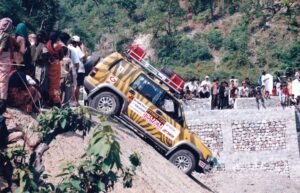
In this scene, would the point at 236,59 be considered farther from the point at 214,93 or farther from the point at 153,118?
the point at 153,118

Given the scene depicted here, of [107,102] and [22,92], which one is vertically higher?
[22,92]

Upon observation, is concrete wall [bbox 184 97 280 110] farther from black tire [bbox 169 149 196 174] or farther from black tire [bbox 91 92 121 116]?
black tire [bbox 91 92 121 116]

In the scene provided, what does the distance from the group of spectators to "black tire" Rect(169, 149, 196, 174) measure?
2.75m

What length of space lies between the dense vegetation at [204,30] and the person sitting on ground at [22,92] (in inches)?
1294

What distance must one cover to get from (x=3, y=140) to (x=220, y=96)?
809 inches

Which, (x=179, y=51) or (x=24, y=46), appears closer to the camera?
(x=24, y=46)

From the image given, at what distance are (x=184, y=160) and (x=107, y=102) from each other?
6.70 ft

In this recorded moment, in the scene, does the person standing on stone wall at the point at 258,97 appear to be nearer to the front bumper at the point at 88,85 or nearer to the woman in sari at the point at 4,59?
the front bumper at the point at 88,85

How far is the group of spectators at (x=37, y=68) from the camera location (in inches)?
492

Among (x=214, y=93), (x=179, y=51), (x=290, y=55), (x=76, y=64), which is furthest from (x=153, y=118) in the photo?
(x=179, y=51)

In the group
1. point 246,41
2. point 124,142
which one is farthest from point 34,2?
point 246,41

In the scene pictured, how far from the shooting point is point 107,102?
18000 millimetres

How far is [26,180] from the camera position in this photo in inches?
265

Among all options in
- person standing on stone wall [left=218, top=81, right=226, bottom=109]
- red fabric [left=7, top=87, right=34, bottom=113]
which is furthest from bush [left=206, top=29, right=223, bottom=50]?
red fabric [left=7, top=87, right=34, bottom=113]
